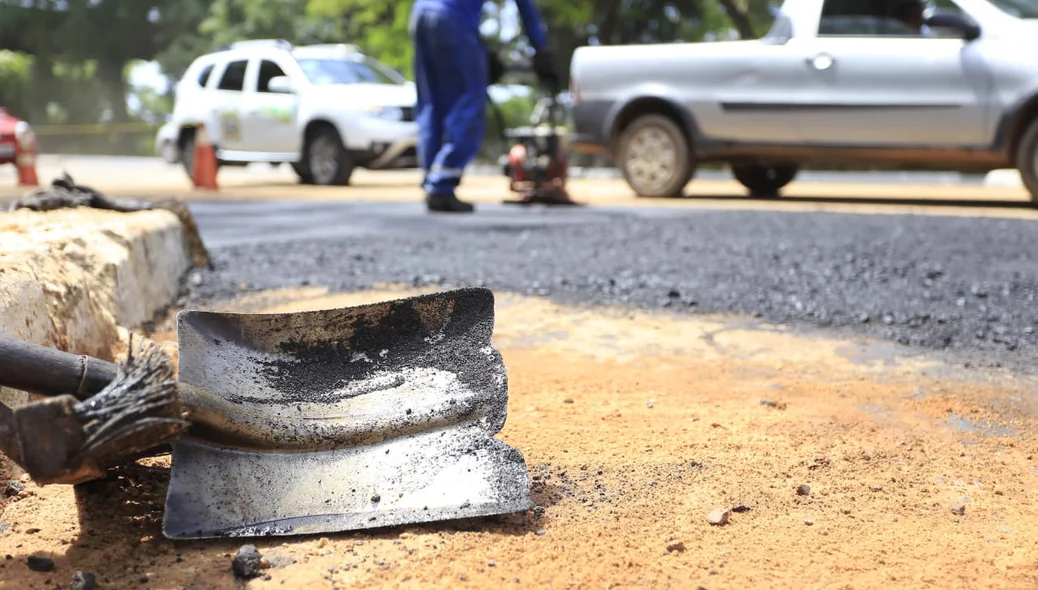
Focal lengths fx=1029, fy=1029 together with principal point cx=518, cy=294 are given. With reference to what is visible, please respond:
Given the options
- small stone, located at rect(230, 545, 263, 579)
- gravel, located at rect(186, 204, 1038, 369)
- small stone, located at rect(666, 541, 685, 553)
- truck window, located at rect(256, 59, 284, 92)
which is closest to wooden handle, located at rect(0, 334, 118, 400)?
small stone, located at rect(230, 545, 263, 579)

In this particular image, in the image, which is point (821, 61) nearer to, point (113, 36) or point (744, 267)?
point (744, 267)

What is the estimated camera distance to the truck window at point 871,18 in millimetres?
8250

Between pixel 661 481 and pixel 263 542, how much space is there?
852 mm

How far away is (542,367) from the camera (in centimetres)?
334

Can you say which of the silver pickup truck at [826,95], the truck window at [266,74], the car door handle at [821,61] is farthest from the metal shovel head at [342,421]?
the truck window at [266,74]

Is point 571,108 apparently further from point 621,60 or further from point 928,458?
point 928,458

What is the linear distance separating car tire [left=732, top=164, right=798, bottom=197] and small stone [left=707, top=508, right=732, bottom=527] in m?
8.14

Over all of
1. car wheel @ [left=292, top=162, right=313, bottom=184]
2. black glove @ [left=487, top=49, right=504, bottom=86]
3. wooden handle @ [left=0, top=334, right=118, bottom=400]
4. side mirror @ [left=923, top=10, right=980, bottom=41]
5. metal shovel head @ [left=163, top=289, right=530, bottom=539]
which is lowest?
car wheel @ [left=292, top=162, right=313, bottom=184]

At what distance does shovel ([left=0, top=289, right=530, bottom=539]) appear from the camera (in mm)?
1938

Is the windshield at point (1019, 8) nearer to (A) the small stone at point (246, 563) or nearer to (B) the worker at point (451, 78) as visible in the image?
(B) the worker at point (451, 78)

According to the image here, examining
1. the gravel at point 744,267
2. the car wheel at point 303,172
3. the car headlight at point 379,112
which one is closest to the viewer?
the gravel at point 744,267

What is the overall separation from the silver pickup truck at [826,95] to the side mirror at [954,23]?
0.01 metres

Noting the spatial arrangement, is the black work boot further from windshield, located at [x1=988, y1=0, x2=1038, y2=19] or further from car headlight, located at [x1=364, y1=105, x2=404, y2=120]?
car headlight, located at [x1=364, y1=105, x2=404, y2=120]

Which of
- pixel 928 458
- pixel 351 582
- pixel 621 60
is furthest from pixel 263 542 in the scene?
pixel 621 60
